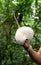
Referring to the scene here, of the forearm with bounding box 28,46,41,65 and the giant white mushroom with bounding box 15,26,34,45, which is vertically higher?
the giant white mushroom with bounding box 15,26,34,45

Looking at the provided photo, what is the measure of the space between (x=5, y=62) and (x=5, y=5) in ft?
2.15

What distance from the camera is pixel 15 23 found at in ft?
8.59

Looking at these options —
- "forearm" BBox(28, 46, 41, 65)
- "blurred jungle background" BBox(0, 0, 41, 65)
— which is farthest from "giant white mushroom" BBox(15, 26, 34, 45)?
"blurred jungle background" BBox(0, 0, 41, 65)

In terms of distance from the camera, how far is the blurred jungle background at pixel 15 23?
242 cm

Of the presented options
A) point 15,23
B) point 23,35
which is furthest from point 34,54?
point 15,23

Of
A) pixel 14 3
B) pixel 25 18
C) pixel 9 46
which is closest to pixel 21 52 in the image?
pixel 9 46

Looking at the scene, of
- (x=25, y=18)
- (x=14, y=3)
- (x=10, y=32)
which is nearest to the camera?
(x=14, y=3)

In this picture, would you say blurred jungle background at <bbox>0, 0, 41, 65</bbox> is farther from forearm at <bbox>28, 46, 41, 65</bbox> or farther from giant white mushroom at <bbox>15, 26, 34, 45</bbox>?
forearm at <bbox>28, 46, 41, 65</bbox>

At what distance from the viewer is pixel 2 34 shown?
2744 mm

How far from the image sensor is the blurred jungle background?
2421 millimetres

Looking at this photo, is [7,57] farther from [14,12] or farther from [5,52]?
[14,12]

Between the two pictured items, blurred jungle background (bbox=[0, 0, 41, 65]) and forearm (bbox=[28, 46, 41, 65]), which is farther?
blurred jungle background (bbox=[0, 0, 41, 65])

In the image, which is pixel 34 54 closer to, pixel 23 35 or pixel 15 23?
pixel 23 35

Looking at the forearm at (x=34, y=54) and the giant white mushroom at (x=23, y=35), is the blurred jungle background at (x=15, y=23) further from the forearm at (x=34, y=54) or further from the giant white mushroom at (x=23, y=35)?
the forearm at (x=34, y=54)
